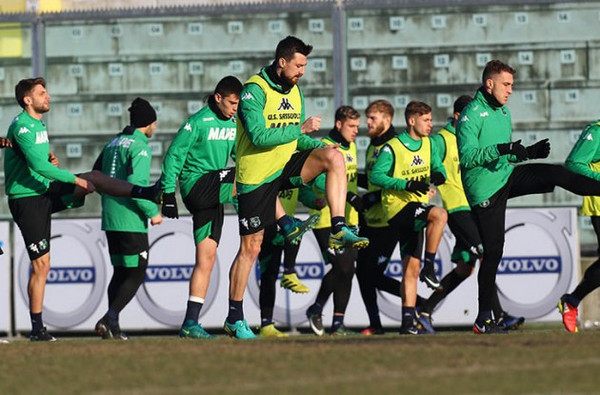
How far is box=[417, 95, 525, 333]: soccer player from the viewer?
1504 cm

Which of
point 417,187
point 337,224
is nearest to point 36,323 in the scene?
point 337,224

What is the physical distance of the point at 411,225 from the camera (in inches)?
574

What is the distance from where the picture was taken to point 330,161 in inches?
463

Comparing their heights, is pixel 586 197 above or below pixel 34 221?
above

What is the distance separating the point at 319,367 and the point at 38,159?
17.4 feet

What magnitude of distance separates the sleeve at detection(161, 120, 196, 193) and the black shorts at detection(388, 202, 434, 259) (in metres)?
2.50

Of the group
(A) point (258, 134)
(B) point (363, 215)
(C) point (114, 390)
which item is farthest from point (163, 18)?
(C) point (114, 390)

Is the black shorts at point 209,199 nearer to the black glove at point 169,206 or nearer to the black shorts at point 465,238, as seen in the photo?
the black glove at point 169,206

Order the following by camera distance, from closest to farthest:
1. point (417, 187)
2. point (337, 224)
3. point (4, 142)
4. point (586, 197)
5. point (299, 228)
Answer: point (337, 224) < point (299, 228) < point (4, 142) < point (586, 197) < point (417, 187)

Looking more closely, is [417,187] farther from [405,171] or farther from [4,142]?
[4,142]

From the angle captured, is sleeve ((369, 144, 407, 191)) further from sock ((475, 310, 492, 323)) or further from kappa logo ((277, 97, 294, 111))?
kappa logo ((277, 97, 294, 111))

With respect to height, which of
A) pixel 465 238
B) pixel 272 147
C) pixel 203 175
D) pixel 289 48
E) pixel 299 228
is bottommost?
pixel 465 238

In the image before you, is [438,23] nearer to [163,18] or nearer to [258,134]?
[163,18]

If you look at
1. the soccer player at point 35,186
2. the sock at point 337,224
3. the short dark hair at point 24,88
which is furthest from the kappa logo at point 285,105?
the short dark hair at point 24,88
